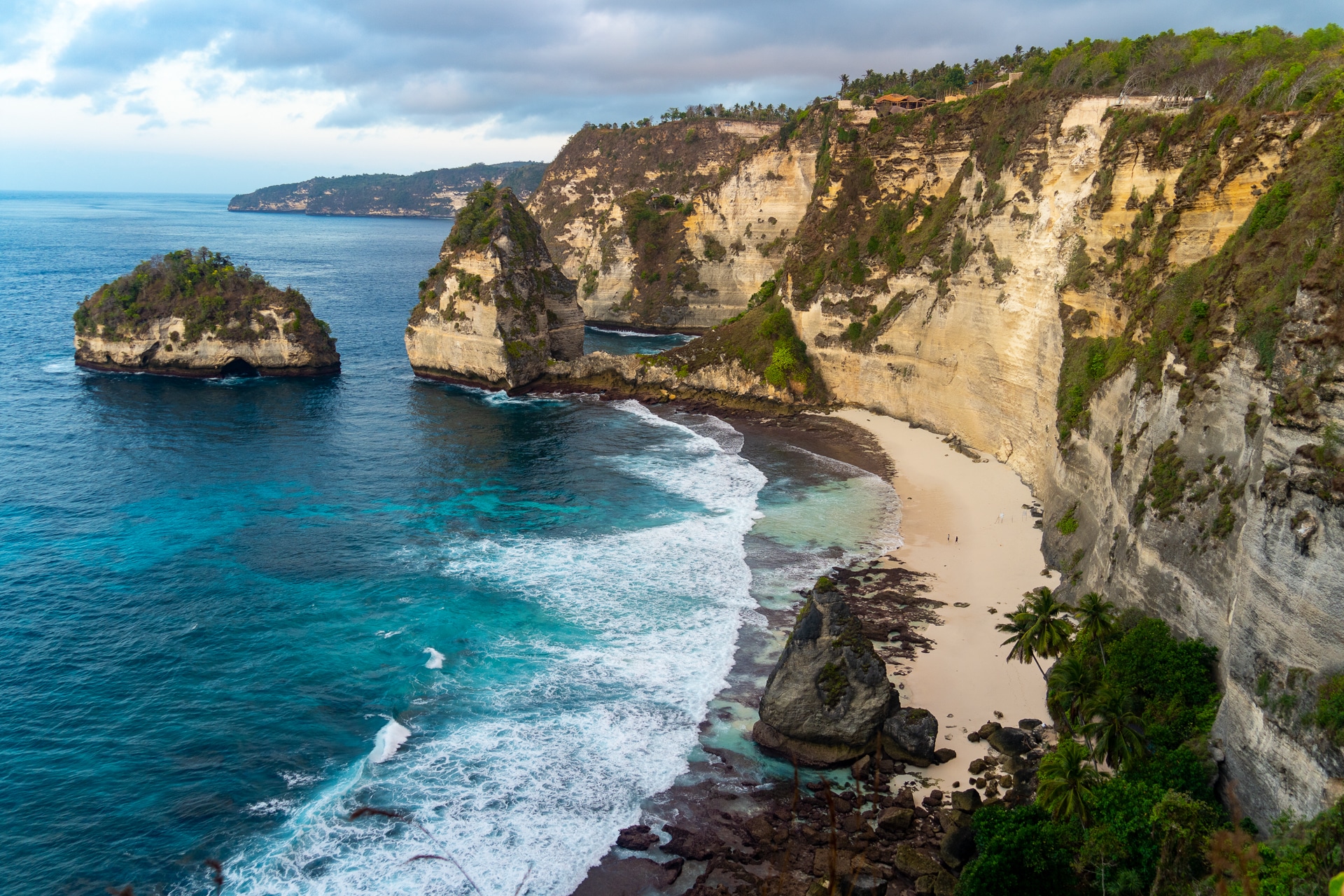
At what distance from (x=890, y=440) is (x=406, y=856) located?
46.4 meters

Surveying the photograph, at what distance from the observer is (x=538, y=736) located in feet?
96.3

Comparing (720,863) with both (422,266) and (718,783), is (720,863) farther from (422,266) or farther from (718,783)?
(422,266)

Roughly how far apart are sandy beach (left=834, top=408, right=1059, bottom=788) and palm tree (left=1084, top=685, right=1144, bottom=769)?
4.68 m

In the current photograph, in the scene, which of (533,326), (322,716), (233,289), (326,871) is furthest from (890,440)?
(233,289)

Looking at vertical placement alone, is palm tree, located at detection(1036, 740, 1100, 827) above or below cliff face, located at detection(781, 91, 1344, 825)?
below

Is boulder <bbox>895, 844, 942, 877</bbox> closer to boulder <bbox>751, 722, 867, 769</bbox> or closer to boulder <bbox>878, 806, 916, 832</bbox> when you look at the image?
boulder <bbox>878, 806, 916, 832</bbox>

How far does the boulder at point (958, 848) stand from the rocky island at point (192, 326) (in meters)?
76.9

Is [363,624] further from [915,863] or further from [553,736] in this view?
[915,863]

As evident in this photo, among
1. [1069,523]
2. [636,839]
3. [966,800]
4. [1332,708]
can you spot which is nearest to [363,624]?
[636,839]

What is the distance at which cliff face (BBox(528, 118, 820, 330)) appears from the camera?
334ft

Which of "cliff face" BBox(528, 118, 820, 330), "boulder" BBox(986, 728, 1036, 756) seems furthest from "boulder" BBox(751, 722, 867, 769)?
"cliff face" BBox(528, 118, 820, 330)

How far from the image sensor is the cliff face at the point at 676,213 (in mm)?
101750

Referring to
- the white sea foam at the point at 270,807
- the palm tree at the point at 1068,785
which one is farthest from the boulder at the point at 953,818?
the white sea foam at the point at 270,807

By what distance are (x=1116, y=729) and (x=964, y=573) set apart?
1685 centimetres
